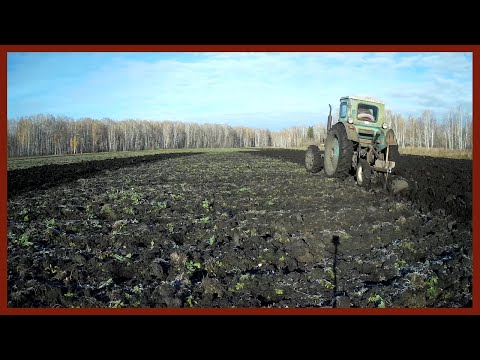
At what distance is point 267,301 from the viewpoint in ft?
14.1

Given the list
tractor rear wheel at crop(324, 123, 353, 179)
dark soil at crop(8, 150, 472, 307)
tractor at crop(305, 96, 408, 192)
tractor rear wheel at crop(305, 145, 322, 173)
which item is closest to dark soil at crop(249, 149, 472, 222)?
dark soil at crop(8, 150, 472, 307)

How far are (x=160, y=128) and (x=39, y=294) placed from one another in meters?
86.5

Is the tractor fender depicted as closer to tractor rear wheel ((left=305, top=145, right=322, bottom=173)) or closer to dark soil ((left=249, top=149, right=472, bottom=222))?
dark soil ((left=249, top=149, right=472, bottom=222))

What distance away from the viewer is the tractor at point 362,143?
1041 cm

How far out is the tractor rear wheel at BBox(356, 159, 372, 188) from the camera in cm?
1067

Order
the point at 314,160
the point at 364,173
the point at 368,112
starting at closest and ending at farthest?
the point at 364,173 → the point at 368,112 → the point at 314,160

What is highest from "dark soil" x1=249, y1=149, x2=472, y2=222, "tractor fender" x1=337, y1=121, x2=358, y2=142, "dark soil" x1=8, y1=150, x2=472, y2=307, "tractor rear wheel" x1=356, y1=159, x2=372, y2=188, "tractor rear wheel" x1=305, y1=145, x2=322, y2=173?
"tractor fender" x1=337, y1=121, x2=358, y2=142

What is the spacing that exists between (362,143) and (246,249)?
7.41 metres

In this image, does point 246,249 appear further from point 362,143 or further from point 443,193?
point 362,143

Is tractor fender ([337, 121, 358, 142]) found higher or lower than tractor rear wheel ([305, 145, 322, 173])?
higher

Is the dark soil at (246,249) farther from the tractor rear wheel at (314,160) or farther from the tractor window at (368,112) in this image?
the tractor rear wheel at (314,160)

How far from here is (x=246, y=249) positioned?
19.2ft

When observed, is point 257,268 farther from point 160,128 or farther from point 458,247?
point 160,128

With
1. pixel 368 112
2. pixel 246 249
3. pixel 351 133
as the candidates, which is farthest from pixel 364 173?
pixel 246 249
